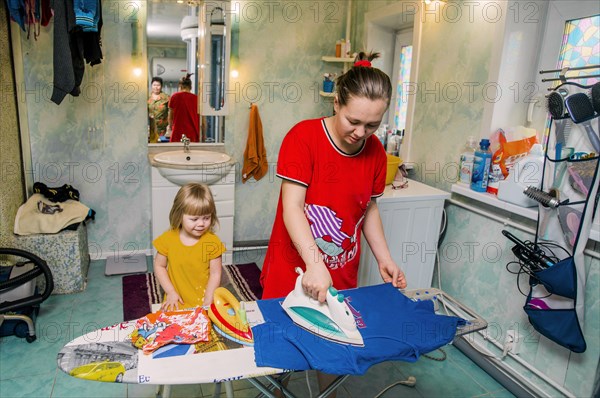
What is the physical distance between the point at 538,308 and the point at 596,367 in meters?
0.31

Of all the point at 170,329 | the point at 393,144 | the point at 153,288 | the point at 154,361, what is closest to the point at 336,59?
the point at 393,144

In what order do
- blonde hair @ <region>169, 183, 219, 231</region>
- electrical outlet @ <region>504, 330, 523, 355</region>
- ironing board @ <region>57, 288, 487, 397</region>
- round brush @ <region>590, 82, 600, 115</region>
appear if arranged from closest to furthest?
1. ironing board @ <region>57, 288, 487, 397</region>
2. round brush @ <region>590, 82, 600, 115</region>
3. blonde hair @ <region>169, 183, 219, 231</region>
4. electrical outlet @ <region>504, 330, 523, 355</region>

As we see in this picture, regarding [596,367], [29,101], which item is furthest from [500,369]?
[29,101]

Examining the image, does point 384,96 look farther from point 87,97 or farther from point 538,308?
point 87,97

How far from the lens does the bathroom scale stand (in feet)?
10.1

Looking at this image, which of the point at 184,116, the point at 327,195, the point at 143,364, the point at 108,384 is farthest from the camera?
the point at 184,116

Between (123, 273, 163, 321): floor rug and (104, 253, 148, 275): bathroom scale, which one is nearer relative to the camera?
(123, 273, 163, 321): floor rug

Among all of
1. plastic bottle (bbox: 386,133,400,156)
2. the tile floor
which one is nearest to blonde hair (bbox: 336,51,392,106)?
the tile floor

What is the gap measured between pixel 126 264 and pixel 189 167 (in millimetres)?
916

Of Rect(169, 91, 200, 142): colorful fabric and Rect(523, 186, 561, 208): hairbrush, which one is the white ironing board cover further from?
Rect(169, 91, 200, 142): colorful fabric

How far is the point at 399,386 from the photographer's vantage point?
2.12m

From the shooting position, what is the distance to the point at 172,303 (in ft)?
5.41

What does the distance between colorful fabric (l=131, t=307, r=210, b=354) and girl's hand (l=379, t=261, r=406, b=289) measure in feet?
2.02

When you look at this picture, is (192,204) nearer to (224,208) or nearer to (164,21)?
(224,208)
